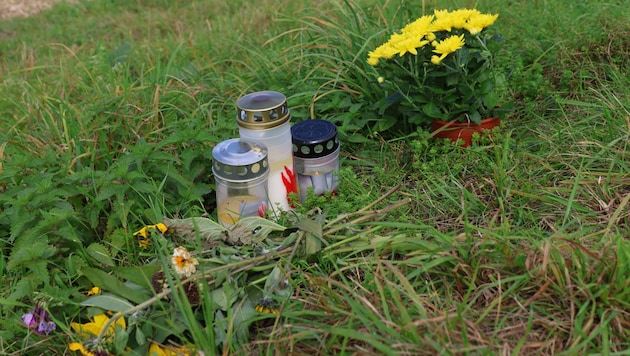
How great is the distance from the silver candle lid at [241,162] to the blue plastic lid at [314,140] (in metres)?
0.21

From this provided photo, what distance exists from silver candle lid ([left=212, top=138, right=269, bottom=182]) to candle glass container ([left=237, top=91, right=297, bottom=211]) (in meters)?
0.06

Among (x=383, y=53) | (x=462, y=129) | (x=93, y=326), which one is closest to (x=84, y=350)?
(x=93, y=326)

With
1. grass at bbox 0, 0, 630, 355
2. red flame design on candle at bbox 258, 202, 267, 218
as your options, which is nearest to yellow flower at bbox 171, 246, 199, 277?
grass at bbox 0, 0, 630, 355

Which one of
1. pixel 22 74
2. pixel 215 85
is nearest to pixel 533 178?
pixel 215 85

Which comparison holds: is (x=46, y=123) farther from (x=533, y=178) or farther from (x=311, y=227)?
(x=533, y=178)

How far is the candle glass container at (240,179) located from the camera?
216cm

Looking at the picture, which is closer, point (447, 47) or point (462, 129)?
point (447, 47)

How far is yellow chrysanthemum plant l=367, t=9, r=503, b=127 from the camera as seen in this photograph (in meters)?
2.42

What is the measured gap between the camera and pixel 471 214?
7.24 feet

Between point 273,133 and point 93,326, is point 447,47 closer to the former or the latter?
point 273,133

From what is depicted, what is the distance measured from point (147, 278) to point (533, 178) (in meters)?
1.35

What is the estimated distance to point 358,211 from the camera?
2170 millimetres

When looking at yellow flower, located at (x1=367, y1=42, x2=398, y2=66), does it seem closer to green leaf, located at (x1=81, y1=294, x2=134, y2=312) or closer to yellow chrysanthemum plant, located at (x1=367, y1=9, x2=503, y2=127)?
yellow chrysanthemum plant, located at (x1=367, y1=9, x2=503, y2=127)

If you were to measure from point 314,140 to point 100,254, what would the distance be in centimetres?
83
